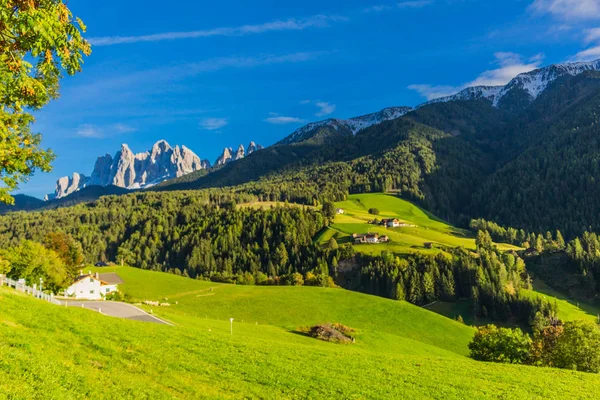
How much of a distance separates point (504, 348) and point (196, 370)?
1973 inches

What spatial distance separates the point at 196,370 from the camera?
23141 mm

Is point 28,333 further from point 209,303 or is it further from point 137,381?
point 209,303

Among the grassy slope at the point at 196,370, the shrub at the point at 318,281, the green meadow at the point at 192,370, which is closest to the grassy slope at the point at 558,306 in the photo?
the shrub at the point at 318,281

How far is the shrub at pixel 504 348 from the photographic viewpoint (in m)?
55.2

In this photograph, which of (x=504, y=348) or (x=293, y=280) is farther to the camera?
(x=293, y=280)

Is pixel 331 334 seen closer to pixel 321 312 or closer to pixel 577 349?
pixel 321 312

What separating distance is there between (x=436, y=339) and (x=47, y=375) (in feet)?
253

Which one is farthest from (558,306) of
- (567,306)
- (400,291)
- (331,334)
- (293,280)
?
(331,334)

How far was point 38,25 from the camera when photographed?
35.8 feet

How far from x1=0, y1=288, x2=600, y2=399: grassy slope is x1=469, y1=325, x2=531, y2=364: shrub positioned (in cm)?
1774

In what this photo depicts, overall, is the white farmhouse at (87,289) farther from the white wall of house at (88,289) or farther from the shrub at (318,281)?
the shrub at (318,281)

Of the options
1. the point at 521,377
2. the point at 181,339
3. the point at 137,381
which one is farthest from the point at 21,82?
the point at 521,377

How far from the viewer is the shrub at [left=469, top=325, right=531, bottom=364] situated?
181 feet

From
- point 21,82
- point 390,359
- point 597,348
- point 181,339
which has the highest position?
point 21,82
